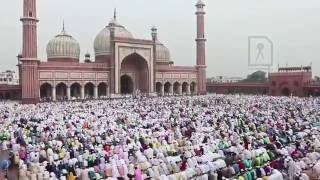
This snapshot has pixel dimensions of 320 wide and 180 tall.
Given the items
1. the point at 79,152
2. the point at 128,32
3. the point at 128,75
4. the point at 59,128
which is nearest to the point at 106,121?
the point at 59,128

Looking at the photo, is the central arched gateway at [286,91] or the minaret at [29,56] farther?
the central arched gateway at [286,91]

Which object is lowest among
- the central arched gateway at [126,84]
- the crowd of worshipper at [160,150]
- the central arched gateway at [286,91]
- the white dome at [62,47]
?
the crowd of worshipper at [160,150]

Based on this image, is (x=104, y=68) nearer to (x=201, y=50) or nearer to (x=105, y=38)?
(x=105, y=38)

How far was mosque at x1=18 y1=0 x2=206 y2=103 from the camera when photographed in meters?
28.6

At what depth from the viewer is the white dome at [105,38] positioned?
37.3 m

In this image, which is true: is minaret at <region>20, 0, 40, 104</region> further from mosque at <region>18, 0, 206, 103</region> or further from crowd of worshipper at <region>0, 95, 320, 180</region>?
crowd of worshipper at <region>0, 95, 320, 180</region>

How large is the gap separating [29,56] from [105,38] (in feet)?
35.4

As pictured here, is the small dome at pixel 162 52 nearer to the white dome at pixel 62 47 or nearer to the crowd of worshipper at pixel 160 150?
the white dome at pixel 62 47

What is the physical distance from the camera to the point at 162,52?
1694 inches

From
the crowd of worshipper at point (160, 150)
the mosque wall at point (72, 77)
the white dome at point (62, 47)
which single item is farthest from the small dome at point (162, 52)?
the crowd of worshipper at point (160, 150)

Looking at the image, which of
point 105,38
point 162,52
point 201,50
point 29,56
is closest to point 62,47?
point 105,38

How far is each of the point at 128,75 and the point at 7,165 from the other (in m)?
28.3

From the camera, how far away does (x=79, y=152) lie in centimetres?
1005

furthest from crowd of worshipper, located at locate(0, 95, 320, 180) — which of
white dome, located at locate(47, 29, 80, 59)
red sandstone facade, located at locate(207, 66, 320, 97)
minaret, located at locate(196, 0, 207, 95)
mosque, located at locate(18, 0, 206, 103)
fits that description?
minaret, located at locate(196, 0, 207, 95)
